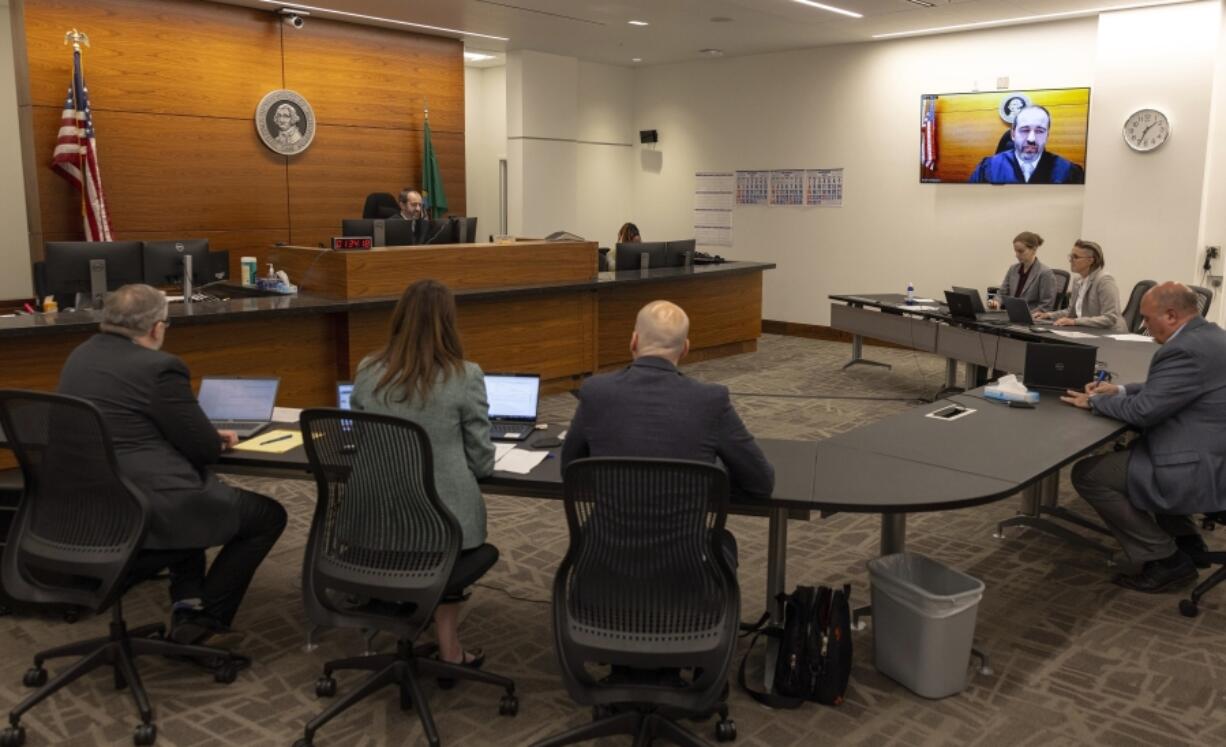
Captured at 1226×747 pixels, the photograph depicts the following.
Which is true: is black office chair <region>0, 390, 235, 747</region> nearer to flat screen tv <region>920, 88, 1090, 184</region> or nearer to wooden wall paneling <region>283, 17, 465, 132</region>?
wooden wall paneling <region>283, 17, 465, 132</region>

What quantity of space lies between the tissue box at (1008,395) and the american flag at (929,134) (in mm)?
5727

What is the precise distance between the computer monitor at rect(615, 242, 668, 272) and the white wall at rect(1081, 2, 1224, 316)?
357 centimetres

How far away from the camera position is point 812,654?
2.98 metres

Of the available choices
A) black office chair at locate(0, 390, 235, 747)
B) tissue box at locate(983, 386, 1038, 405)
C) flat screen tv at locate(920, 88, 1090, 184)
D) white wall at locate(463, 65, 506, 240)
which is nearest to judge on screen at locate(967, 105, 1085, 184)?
flat screen tv at locate(920, 88, 1090, 184)

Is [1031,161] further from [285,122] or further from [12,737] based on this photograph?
[12,737]

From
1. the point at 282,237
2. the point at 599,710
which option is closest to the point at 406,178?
the point at 282,237

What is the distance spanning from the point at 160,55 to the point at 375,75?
201cm

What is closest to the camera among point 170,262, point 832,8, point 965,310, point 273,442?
point 273,442

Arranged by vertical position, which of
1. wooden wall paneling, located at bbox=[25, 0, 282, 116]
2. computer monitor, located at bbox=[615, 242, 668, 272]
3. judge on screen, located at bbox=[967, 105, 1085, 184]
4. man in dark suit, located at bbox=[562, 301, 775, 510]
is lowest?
man in dark suit, located at bbox=[562, 301, 775, 510]

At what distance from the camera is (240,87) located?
840 centimetres

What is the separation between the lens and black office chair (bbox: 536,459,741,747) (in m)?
2.29

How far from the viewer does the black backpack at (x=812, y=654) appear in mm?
2971

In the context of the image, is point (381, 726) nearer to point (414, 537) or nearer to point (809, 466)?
point (414, 537)

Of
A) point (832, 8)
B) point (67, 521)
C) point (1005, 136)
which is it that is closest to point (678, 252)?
point (832, 8)
